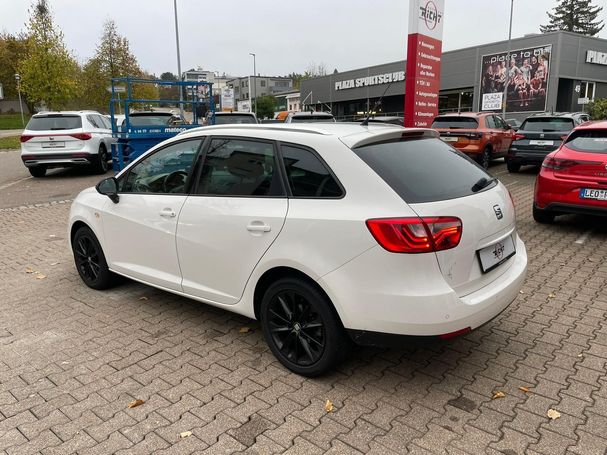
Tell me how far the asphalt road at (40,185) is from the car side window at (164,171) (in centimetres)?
710

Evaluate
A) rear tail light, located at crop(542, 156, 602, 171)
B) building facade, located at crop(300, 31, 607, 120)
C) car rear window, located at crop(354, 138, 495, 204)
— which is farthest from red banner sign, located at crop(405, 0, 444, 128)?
building facade, located at crop(300, 31, 607, 120)

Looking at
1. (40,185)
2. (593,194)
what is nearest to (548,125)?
(593,194)

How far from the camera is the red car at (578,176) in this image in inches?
241

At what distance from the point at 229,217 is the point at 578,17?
74.3 meters

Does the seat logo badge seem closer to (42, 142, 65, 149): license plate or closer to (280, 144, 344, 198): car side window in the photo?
(280, 144, 344, 198): car side window

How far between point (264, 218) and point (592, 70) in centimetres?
3632

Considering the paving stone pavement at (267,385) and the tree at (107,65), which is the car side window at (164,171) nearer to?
the paving stone pavement at (267,385)

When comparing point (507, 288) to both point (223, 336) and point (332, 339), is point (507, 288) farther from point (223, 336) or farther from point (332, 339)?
point (223, 336)

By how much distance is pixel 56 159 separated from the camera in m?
12.9

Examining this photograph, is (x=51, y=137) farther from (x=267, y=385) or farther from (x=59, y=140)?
(x=267, y=385)

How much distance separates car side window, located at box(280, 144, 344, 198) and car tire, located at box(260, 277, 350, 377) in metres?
0.56

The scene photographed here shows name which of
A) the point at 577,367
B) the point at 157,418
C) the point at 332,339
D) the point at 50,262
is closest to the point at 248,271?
the point at 332,339

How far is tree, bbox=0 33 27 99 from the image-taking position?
58875 mm

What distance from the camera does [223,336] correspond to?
3.88 m
